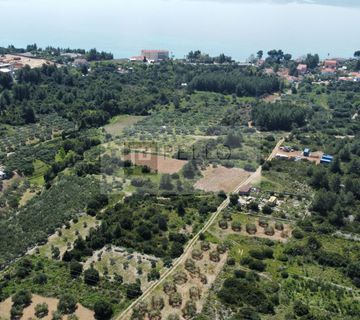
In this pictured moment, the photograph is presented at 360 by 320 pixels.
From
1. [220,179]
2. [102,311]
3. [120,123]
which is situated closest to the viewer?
[102,311]

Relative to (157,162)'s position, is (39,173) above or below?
below

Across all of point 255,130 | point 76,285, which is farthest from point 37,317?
point 255,130

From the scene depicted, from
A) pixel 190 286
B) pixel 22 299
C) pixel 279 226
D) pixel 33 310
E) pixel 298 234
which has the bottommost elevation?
pixel 33 310

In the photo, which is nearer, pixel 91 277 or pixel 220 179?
pixel 91 277

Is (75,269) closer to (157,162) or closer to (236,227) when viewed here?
(236,227)

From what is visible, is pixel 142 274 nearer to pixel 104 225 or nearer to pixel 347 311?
pixel 104 225

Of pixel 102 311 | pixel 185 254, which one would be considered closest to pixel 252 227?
pixel 185 254

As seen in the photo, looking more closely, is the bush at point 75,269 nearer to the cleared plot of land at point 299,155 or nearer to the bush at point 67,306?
Answer: the bush at point 67,306
